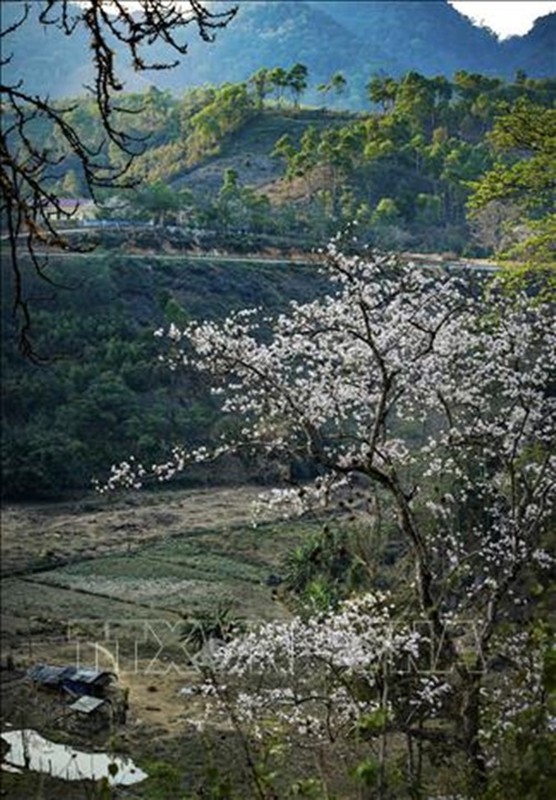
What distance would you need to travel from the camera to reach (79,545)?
19.4 meters

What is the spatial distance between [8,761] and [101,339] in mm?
20924

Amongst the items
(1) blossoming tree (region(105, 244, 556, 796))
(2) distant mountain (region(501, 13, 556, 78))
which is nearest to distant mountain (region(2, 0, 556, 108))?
(2) distant mountain (region(501, 13, 556, 78))

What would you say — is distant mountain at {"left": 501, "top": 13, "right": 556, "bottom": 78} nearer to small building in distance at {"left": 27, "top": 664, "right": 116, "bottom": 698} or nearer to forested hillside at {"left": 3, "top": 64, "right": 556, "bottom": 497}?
forested hillside at {"left": 3, "top": 64, "right": 556, "bottom": 497}

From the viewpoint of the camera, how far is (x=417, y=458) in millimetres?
8375

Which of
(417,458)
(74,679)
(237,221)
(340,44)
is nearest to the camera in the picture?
(417,458)

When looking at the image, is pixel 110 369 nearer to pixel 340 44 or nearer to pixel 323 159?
pixel 323 159

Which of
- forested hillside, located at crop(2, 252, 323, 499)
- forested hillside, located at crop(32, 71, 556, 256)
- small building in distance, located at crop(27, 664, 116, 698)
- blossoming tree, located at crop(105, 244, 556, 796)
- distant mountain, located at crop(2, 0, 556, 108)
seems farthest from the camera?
distant mountain, located at crop(2, 0, 556, 108)

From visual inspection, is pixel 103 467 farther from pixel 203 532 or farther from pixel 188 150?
pixel 188 150

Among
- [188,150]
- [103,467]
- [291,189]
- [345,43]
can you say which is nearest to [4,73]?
[345,43]

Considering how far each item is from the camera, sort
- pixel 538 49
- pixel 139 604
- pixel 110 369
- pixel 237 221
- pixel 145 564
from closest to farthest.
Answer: pixel 538 49
pixel 139 604
pixel 145 564
pixel 110 369
pixel 237 221

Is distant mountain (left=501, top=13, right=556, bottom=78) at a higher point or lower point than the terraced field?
higher

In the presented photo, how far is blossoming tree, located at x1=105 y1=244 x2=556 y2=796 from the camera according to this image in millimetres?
6340

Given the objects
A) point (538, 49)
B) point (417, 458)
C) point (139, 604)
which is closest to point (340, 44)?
point (139, 604)

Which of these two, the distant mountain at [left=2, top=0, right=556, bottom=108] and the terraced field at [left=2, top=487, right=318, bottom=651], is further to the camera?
the distant mountain at [left=2, top=0, right=556, bottom=108]
